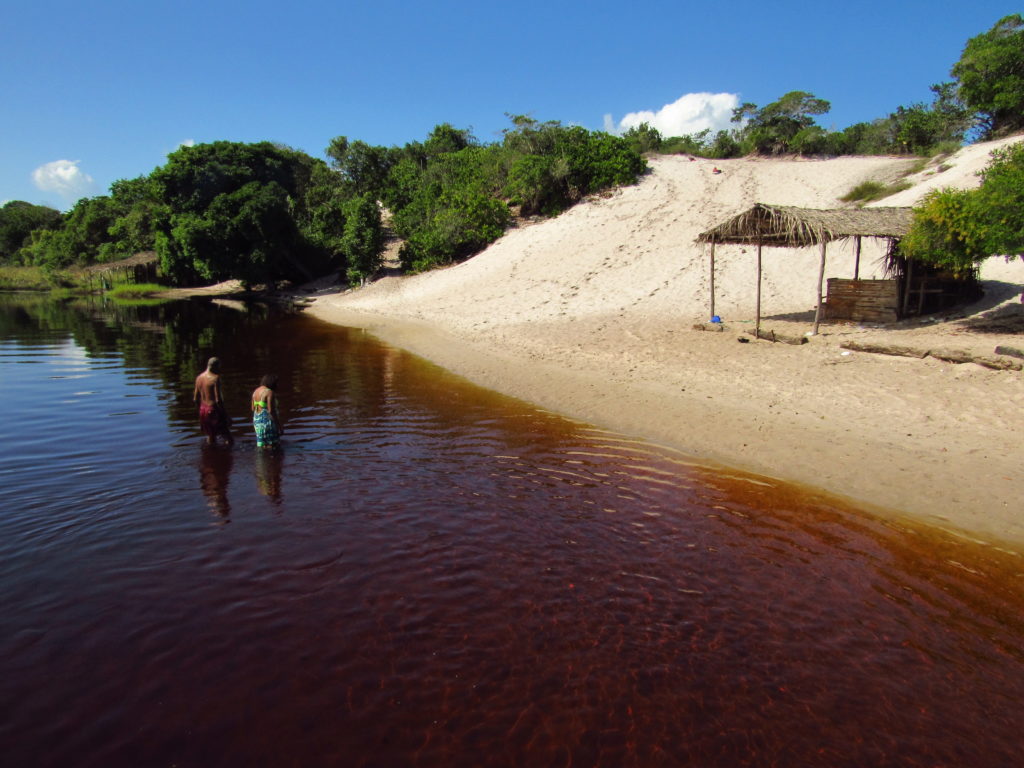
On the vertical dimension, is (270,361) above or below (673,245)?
below

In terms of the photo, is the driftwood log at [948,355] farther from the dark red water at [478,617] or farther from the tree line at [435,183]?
the tree line at [435,183]

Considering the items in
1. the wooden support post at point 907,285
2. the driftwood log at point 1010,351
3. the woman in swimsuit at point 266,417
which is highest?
the wooden support post at point 907,285

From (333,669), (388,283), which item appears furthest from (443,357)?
(388,283)

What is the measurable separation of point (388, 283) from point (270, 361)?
18545mm

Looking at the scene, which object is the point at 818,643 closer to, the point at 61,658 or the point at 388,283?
the point at 61,658

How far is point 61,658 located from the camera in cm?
482

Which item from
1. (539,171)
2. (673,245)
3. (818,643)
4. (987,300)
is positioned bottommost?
(818,643)

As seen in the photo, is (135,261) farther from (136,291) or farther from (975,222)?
(975,222)

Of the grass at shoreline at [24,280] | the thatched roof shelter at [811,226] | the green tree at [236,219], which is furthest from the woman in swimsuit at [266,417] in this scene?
the grass at shoreline at [24,280]

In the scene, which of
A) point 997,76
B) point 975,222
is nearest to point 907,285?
point 975,222

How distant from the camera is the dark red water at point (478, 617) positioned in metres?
4.09

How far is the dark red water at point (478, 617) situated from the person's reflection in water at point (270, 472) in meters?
0.07

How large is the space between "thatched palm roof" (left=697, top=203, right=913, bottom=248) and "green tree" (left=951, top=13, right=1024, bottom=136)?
93.4 ft

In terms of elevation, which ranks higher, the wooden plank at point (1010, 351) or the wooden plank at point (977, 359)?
the wooden plank at point (1010, 351)
